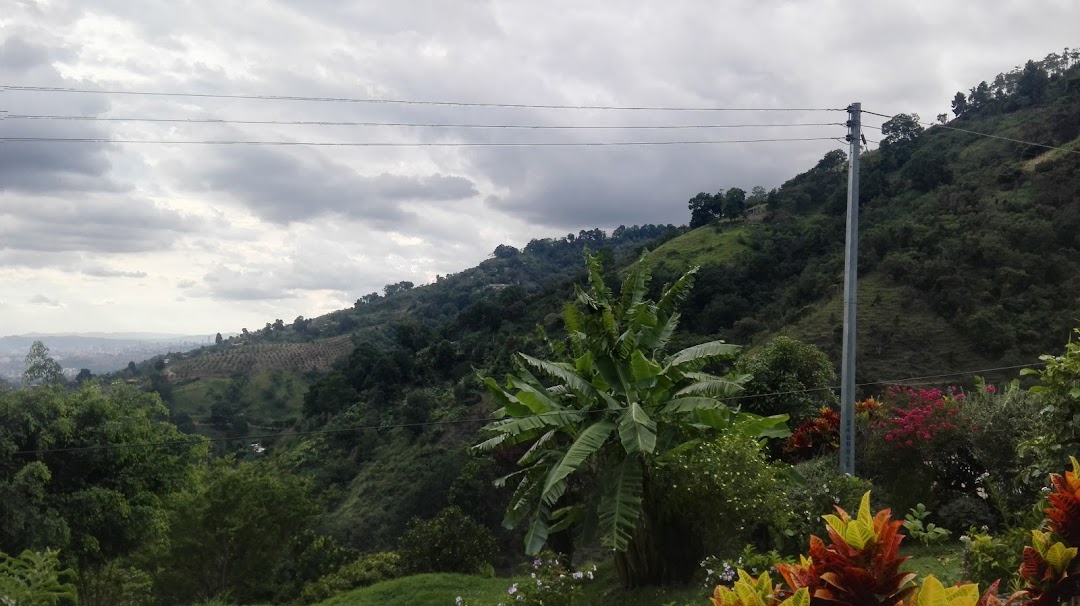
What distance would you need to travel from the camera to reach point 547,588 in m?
9.38

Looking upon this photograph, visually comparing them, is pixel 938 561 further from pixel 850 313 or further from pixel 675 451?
pixel 850 313

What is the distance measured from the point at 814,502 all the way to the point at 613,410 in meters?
2.89

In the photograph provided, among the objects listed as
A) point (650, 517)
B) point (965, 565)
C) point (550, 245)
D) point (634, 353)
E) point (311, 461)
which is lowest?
point (311, 461)

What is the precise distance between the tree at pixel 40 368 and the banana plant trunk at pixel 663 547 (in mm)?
13180

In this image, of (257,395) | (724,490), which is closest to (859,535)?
(724,490)

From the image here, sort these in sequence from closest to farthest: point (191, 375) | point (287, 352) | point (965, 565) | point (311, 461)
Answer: point (965, 565) < point (311, 461) < point (191, 375) < point (287, 352)

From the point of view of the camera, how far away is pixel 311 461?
3950 cm

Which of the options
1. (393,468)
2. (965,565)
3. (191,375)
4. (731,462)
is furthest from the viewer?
(191,375)

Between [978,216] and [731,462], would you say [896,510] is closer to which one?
[731,462]

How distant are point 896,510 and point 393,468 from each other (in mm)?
26173

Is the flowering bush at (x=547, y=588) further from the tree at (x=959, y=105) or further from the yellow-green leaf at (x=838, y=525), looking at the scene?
the tree at (x=959, y=105)

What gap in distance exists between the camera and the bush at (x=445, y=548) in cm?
1667

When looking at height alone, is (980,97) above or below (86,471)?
above

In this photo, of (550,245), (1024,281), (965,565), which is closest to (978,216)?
(1024,281)
